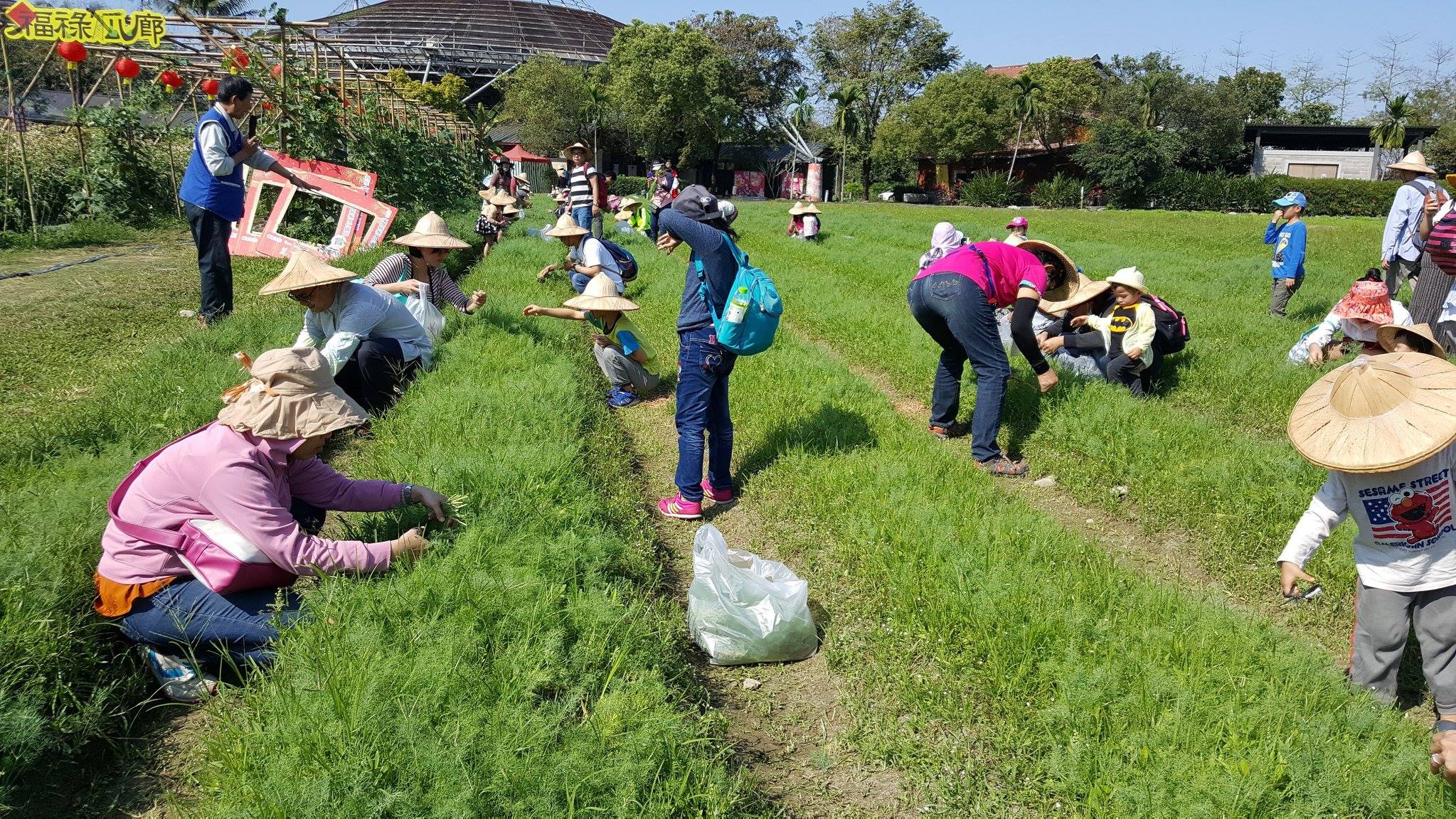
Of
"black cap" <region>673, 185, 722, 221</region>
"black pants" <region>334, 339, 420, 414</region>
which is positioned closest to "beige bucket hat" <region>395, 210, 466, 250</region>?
"black pants" <region>334, 339, 420, 414</region>

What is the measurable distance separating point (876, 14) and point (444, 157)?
169ft

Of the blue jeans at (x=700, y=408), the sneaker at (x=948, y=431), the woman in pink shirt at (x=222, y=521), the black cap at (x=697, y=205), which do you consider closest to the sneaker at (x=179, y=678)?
the woman in pink shirt at (x=222, y=521)

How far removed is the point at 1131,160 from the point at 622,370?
Answer: 45.6m

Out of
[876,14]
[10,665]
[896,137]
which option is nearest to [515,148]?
[896,137]

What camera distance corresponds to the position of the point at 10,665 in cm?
249

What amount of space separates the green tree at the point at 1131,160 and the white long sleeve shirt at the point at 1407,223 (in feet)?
135

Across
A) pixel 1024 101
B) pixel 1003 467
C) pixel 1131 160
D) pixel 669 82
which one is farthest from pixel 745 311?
pixel 1024 101

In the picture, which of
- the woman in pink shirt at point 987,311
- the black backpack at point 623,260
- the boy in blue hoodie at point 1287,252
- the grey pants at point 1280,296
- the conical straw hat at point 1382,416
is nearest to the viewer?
the conical straw hat at point 1382,416

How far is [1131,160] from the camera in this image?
147 ft

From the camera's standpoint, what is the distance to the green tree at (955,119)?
Result: 52.4 metres

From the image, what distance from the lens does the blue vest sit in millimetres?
6832

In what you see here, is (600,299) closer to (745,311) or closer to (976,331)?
(745,311)

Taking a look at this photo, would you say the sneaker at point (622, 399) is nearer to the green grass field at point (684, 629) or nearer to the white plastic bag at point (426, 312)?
the green grass field at point (684, 629)

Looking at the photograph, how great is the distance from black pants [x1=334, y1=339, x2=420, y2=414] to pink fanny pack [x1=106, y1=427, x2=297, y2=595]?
2604 millimetres
